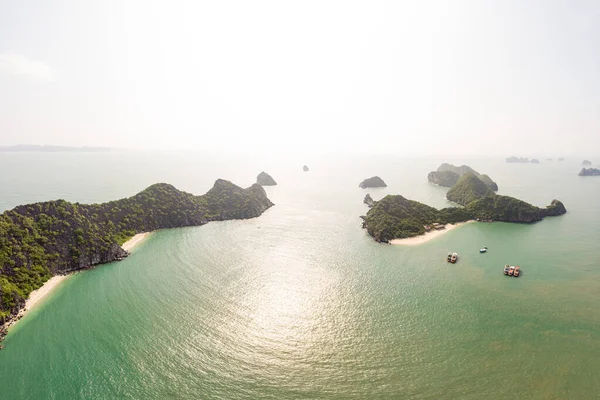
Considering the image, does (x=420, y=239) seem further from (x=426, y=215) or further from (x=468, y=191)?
(x=468, y=191)

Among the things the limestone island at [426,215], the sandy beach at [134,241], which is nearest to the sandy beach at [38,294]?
the sandy beach at [134,241]

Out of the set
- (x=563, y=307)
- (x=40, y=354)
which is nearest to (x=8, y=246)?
(x=40, y=354)

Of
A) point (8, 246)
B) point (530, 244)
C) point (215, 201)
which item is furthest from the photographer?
point (215, 201)

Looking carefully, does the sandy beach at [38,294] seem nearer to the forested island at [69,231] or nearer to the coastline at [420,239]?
the forested island at [69,231]

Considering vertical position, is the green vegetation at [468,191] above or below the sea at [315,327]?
above

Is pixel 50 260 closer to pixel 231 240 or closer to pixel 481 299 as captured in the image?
pixel 231 240

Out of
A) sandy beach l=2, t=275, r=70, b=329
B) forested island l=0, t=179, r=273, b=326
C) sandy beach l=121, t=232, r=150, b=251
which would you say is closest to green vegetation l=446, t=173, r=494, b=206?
forested island l=0, t=179, r=273, b=326
